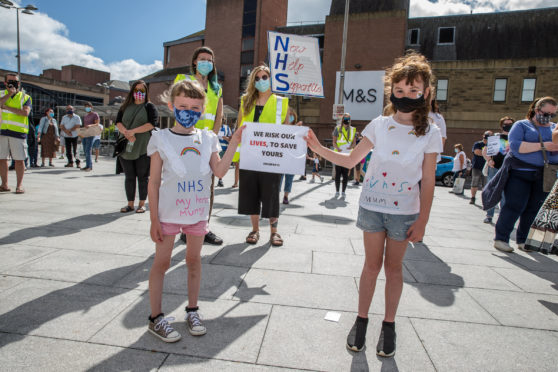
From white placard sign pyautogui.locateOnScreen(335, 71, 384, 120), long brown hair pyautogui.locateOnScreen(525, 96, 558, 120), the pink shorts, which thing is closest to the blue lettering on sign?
the pink shorts

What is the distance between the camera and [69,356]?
1949 millimetres

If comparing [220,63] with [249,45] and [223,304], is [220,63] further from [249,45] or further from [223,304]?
[223,304]

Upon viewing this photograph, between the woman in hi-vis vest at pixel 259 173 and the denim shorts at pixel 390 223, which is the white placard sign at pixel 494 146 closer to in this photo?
the woman in hi-vis vest at pixel 259 173

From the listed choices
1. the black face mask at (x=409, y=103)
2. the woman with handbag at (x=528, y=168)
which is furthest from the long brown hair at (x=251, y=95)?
the woman with handbag at (x=528, y=168)

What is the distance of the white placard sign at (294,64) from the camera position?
189 inches

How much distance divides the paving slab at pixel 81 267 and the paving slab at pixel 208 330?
23.5 inches

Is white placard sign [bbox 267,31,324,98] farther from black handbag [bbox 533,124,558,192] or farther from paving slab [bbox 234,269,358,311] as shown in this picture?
black handbag [bbox 533,124,558,192]

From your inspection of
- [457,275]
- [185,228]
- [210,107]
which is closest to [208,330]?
[185,228]

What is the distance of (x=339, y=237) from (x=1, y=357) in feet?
12.7

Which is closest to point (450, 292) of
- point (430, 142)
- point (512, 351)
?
point (512, 351)

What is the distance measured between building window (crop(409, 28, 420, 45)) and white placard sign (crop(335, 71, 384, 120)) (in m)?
5.43

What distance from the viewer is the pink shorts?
2254mm

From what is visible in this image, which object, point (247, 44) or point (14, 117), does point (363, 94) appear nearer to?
point (247, 44)

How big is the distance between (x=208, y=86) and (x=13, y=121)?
14.5 ft
